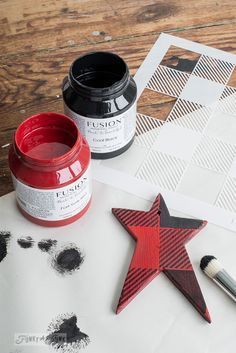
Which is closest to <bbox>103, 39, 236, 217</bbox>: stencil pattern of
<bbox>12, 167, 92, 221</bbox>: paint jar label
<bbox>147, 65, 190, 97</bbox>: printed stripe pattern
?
<bbox>147, 65, 190, 97</bbox>: printed stripe pattern

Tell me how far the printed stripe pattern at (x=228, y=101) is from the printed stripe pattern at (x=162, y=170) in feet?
0.39

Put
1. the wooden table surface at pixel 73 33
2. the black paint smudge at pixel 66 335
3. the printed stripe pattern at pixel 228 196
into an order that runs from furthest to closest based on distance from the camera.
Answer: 1. the wooden table surface at pixel 73 33
2. the printed stripe pattern at pixel 228 196
3. the black paint smudge at pixel 66 335

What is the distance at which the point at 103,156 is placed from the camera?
74 cm

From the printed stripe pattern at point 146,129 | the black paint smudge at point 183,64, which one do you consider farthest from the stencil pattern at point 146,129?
the black paint smudge at point 183,64

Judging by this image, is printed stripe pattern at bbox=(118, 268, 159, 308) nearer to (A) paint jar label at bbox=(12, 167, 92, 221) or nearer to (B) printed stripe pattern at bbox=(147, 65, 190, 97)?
(A) paint jar label at bbox=(12, 167, 92, 221)

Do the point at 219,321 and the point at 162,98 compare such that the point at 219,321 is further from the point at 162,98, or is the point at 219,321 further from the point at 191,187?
the point at 162,98

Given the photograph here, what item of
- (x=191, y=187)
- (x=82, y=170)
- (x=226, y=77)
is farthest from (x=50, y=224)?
(x=226, y=77)

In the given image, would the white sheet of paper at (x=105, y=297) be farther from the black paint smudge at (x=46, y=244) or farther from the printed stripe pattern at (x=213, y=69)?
the printed stripe pattern at (x=213, y=69)

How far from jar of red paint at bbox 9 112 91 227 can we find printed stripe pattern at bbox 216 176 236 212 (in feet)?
0.57

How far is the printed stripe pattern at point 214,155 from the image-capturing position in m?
0.74

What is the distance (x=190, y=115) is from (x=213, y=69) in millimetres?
102

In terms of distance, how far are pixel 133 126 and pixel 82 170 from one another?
0.45 feet

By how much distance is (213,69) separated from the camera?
84 cm

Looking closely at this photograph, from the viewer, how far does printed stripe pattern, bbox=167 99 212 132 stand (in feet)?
2.57
